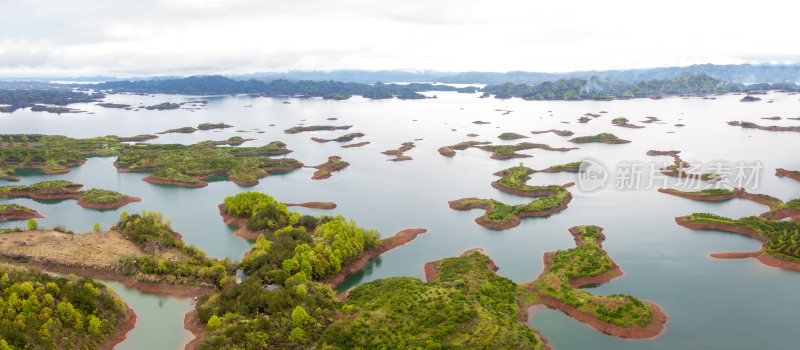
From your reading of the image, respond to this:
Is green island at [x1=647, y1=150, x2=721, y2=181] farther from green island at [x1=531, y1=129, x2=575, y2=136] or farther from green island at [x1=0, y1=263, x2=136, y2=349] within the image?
green island at [x1=0, y1=263, x2=136, y2=349]

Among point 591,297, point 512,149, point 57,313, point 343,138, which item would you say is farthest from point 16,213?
point 512,149

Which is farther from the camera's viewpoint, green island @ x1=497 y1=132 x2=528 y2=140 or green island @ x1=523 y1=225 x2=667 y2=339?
green island @ x1=497 y1=132 x2=528 y2=140

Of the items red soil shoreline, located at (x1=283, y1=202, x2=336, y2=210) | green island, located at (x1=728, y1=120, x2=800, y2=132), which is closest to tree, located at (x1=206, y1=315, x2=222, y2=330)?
red soil shoreline, located at (x1=283, y1=202, x2=336, y2=210)

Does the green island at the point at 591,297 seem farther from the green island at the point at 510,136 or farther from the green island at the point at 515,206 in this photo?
the green island at the point at 510,136

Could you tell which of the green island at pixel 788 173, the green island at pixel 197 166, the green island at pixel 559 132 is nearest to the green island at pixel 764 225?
the green island at pixel 788 173

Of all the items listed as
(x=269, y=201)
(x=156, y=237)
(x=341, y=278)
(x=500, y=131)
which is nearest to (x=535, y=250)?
(x=341, y=278)
